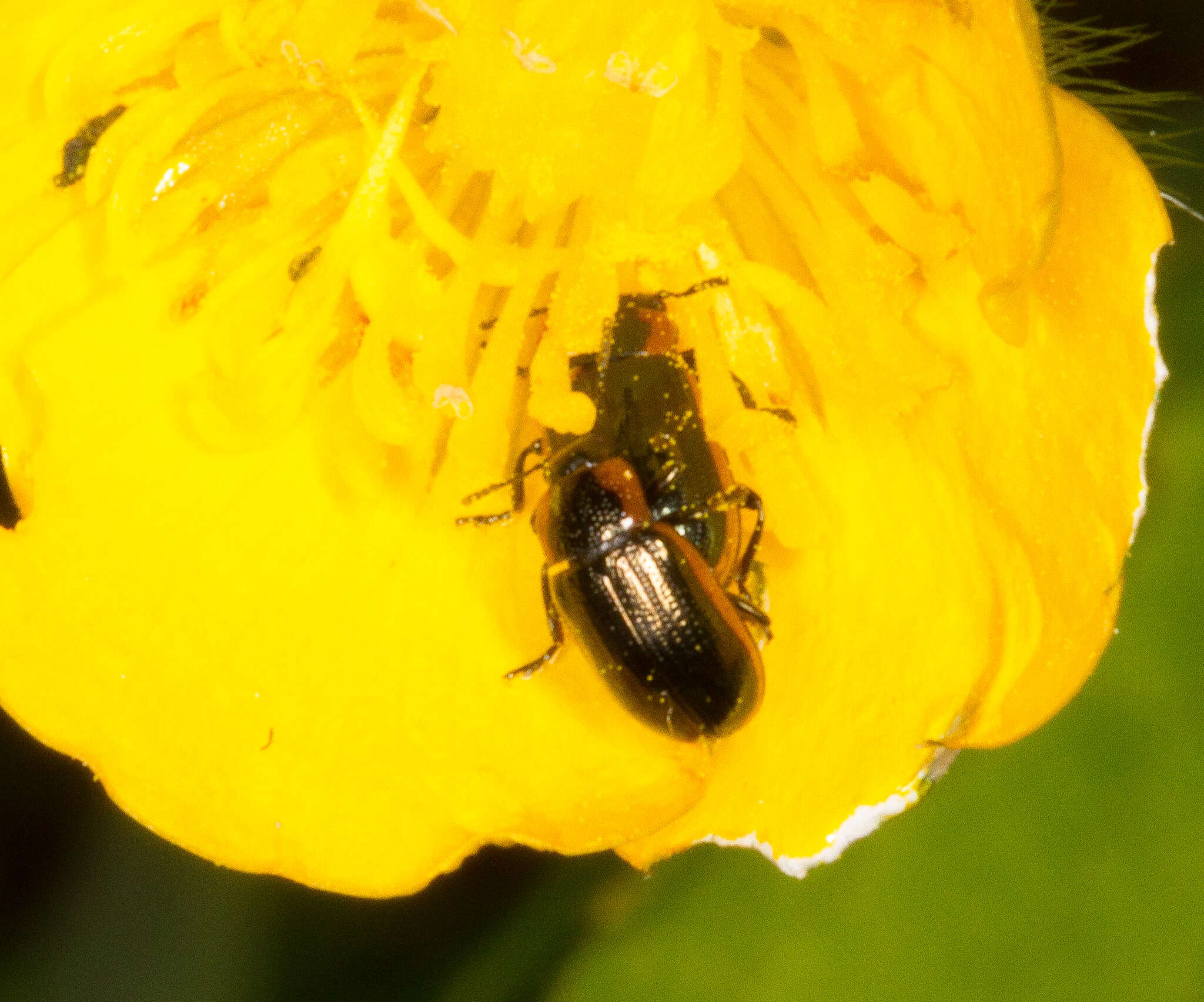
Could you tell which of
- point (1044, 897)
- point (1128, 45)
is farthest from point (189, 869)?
point (1128, 45)

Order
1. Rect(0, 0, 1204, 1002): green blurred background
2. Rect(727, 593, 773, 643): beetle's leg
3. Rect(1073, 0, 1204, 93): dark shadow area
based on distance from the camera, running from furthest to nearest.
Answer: Rect(1073, 0, 1204, 93): dark shadow area < Rect(0, 0, 1204, 1002): green blurred background < Rect(727, 593, 773, 643): beetle's leg

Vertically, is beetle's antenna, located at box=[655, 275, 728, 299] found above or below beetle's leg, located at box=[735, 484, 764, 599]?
above

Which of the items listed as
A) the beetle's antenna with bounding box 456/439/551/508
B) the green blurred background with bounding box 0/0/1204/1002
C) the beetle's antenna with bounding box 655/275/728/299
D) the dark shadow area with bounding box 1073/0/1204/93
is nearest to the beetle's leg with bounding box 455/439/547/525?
the beetle's antenna with bounding box 456/439/551/508

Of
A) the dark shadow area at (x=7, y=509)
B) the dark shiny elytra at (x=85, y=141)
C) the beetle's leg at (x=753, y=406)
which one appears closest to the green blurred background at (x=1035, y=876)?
the beetle's leg at (x=753, y=406)

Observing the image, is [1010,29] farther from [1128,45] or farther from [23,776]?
[23,776]

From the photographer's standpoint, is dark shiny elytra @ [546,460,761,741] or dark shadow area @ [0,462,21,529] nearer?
dark shiny elytra @ [546,460,761,741]

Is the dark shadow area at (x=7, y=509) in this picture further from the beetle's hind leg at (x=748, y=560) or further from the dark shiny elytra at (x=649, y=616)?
the beetle's hind leg at (x=748, y=560)

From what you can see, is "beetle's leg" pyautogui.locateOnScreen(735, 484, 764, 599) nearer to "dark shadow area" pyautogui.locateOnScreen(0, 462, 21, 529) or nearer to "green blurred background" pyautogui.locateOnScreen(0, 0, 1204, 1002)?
"green blurred background" pyautogui.locateOnScreen(0, 0, 1204, 1002)
